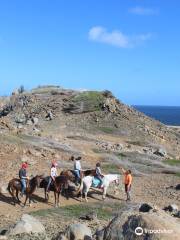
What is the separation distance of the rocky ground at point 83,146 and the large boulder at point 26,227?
49 centimetres

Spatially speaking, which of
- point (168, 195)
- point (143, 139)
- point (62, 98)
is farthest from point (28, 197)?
point (62, 98)

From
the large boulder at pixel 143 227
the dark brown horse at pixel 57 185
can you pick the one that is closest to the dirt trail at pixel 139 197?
the dark brown horse at pixel 57 185

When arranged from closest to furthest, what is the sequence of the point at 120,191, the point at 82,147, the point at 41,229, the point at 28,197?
the point at 41,229
the point at 28,197
the point at 120,191
the point at 82,147

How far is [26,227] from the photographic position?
20641 mm

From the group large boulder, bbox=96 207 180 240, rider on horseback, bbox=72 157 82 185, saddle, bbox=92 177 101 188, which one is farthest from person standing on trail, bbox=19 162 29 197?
large boulder, bbox=96 207 180 240

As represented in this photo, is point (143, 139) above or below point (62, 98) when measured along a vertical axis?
below

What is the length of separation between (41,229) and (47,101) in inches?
1966

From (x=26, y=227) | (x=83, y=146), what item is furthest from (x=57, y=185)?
(x=83, y=146)

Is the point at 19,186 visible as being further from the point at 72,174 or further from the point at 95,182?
the point at 95,182

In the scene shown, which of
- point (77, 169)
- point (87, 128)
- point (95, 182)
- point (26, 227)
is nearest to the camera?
point (26, 227)

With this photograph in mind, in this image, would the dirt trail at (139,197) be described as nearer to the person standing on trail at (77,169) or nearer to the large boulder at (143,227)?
the person standing on trail at (77,169)

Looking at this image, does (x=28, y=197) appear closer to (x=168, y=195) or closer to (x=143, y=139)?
(x=168, y=195)

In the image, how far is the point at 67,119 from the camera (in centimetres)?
6412

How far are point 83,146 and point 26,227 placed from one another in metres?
26.7
